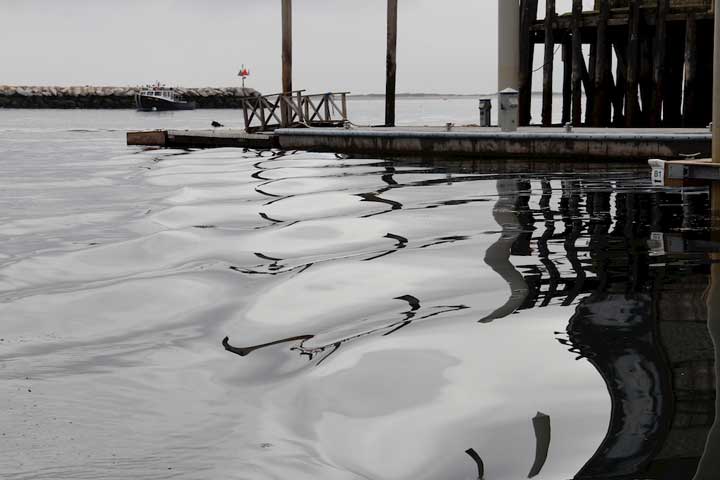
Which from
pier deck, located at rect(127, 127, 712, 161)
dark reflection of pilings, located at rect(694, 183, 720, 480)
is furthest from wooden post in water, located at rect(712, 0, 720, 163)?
pier deck, located at rect(127, 127, 712, 161)

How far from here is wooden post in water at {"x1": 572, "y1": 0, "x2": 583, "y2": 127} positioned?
77.9 ft

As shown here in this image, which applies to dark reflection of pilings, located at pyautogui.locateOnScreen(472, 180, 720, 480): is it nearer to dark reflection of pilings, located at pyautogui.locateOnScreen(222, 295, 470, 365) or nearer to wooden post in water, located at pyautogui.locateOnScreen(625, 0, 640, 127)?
dark reflection of pilings, located at pyautogui.locateOnScreen(222, 295, 470, 365)

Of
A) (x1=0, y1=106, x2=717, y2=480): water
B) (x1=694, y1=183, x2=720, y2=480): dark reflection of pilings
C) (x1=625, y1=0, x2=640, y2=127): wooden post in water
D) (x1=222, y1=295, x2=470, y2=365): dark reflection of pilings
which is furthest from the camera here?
(x1=625, y1=0, x2=640, y2=127): wooden post in water

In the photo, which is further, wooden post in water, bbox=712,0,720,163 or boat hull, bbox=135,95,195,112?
boat hull, bbox=135,95,195,112

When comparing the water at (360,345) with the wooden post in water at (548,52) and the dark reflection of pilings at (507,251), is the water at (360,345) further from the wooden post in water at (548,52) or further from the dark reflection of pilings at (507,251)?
the wooden post in water at (548,52)

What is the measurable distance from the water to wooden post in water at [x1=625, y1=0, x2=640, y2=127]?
478 inches

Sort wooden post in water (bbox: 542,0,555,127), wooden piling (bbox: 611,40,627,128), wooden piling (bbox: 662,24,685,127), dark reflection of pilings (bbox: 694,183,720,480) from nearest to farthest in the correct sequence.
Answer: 1. dark reflection of pilings (bbox: 694,183,720,480)
2. wooden post in water (bbox: 542,0,555,127)
3. wooden piling (bbox: 662,24,685,127)
4. wooden piling (bbox: 611,40,627,128)

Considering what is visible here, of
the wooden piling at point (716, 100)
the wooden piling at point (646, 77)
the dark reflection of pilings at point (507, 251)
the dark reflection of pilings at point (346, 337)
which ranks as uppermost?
the wooden piling at point (646, 77)

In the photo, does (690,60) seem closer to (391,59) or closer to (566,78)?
(566,78)

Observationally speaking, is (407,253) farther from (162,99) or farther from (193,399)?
(162,99)

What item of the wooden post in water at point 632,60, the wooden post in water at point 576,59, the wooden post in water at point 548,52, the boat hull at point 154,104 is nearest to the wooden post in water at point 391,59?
the wooden post in water at point 548,52

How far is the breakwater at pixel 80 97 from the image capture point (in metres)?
135

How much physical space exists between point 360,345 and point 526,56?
20.6 m

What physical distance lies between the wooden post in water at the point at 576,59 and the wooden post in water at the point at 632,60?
3.89 feet
